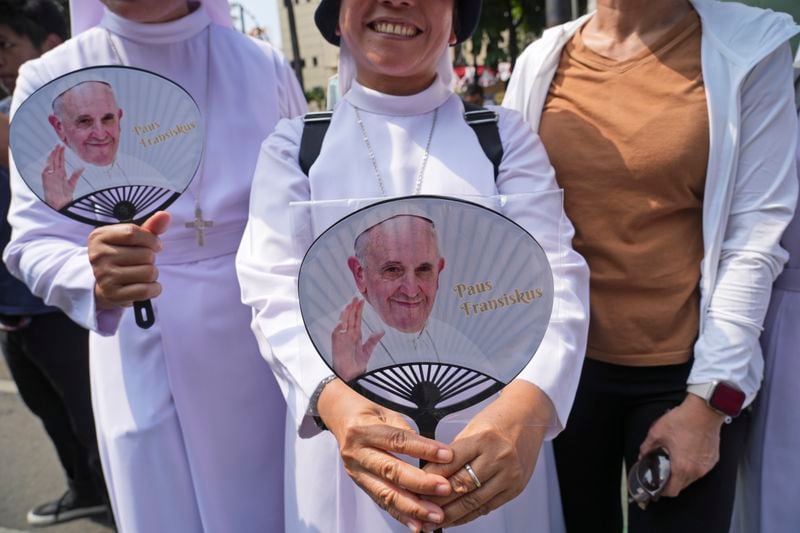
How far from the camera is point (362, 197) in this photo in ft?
4.74

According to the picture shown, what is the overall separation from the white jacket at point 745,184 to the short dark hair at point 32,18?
272 cm

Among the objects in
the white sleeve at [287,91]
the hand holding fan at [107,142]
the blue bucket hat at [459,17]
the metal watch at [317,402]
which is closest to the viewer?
the metal watch at [317,402]

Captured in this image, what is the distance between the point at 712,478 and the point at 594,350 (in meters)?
0.39

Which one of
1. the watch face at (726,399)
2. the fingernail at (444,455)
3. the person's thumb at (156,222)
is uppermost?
the person's thumb at (156,222)

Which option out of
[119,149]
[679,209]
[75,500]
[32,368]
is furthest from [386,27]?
[75,500]

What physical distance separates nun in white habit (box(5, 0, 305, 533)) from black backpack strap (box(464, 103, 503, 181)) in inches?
22.5

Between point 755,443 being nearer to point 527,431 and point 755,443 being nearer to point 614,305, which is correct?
point 614,305

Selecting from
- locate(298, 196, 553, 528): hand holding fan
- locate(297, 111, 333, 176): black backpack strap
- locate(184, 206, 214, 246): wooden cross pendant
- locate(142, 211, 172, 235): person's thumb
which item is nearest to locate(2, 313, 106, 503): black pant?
locate(184, 206, 214, 246): wooden cross pendant

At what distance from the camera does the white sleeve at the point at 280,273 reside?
4.25 feet

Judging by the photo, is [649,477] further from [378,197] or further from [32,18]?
[32,18]

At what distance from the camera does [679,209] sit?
165 centimetres

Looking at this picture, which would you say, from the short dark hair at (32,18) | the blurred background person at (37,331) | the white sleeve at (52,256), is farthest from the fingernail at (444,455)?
the short dark hair at (32,18)

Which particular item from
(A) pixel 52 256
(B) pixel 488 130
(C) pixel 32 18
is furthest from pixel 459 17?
(C) pixel 32 18

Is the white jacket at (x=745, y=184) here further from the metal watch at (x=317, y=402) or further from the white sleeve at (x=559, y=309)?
the metal watch at (x=317, y=402)
